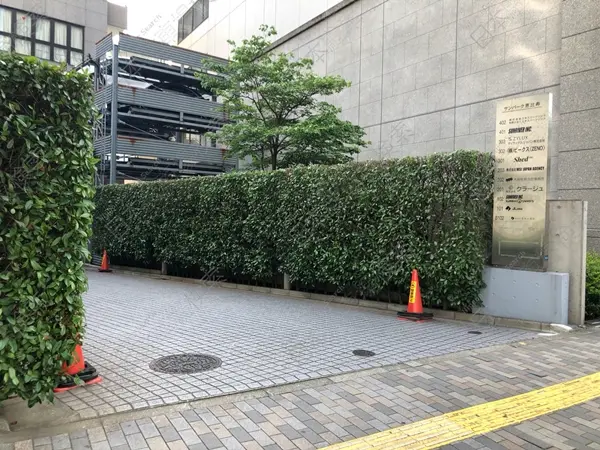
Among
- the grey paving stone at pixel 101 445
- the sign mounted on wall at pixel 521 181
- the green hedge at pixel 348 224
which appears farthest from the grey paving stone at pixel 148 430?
the sign mounted on wall at pixel 521 181

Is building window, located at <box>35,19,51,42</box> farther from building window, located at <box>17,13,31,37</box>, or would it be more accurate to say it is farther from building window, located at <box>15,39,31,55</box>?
building window, located at <box>15,39,31,55</box>

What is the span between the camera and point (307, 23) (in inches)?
786

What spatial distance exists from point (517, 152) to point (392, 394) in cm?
479

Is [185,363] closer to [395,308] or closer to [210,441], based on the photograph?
[210,441]

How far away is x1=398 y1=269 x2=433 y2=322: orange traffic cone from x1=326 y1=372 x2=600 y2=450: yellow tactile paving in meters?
3.16

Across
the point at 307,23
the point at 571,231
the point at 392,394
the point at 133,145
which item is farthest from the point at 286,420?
the point at 133,145

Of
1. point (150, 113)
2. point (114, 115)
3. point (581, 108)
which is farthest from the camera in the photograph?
point (150, 113)

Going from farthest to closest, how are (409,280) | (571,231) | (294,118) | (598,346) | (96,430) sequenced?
(294,118) < (409,280) < (571,231) < (598,346) < (96,430)

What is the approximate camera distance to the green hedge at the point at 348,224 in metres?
7.65

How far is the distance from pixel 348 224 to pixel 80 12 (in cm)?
2903

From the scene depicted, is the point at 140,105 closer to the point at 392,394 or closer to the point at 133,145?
the point at 133,145

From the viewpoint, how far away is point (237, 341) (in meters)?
6.21

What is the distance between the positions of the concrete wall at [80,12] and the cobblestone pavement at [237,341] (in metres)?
25.9

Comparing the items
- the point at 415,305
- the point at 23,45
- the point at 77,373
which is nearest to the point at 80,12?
the point at 23,45
